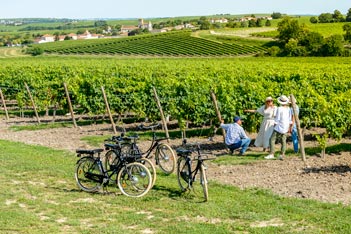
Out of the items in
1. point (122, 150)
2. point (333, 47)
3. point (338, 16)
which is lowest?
point (333, 47)

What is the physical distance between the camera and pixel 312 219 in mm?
8805

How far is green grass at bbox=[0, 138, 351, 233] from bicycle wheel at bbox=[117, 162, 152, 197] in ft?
0.60

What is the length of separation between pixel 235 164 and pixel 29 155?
5944 mm

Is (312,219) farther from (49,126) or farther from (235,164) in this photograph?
(49,126)

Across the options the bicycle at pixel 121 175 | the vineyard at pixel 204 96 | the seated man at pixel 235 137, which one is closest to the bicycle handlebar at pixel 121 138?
the bicycle at pixel 121 175

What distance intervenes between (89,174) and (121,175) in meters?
0.74

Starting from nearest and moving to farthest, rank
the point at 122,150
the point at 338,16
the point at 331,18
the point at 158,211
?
the point at 158,211 < the point at 122,150 < the point at 338,16 < the point at 331,18

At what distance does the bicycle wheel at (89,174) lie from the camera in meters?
10.7

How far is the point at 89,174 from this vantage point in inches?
421

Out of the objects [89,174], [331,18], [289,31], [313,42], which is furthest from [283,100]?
[331,18]

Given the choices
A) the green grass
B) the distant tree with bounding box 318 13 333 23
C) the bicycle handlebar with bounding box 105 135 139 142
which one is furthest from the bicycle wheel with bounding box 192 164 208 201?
the distant tree with bounding box 318 13 333 23

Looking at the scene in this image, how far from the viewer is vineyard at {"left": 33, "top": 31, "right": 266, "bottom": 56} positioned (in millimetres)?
94000

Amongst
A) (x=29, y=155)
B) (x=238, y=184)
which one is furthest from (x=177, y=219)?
(x=29, y=155)

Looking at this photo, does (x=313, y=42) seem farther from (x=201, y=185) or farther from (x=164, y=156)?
(x=201, y=185)
